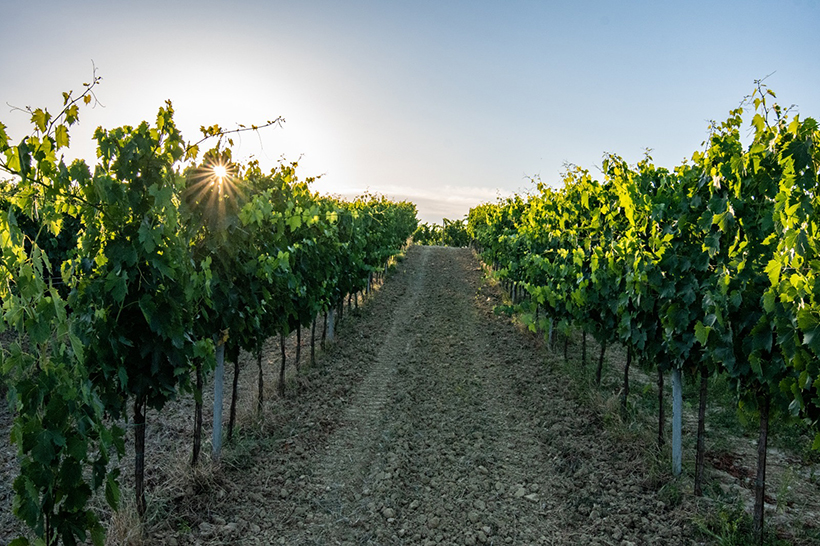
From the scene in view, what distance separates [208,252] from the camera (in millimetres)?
5184

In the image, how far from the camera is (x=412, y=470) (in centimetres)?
568

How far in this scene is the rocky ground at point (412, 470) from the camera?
15.1 feet

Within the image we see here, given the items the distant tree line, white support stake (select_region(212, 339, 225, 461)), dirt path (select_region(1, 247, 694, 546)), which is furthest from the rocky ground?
the distant tree line

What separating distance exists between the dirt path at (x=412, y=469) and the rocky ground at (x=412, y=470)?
0.06 feet

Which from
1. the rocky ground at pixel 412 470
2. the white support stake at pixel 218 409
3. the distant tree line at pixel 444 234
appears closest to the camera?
the rocky ground at pixel 412 470

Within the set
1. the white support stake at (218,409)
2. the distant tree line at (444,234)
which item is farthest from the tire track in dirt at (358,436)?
the distant tree line at (444,234)

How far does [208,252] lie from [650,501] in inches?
199

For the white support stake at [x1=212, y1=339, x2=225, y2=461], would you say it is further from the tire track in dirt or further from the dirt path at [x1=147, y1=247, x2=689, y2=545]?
A: the tire track in dirt

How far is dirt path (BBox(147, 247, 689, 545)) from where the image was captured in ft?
15.1

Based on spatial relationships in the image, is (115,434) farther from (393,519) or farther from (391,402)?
(391,402)

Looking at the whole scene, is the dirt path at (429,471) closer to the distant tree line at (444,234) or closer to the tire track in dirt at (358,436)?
the tire track in dirt at (358,436)

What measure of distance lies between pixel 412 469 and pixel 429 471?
0.19 meters

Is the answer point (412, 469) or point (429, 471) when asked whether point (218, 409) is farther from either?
point (429, 471)

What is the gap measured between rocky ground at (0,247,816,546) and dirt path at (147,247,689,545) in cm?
2
